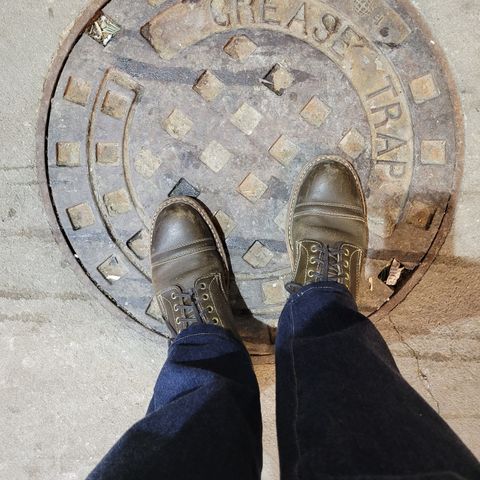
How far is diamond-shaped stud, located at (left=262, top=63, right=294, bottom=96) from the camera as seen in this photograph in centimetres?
137

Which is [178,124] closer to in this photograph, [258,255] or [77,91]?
[77,91]

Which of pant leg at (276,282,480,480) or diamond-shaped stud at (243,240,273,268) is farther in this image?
diamond-shaped stud at (243,240,273,268)

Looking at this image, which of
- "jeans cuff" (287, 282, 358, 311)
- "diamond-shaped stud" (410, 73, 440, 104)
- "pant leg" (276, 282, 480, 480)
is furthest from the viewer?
"diamond-shaped stud" (410, 73, 440, 104)

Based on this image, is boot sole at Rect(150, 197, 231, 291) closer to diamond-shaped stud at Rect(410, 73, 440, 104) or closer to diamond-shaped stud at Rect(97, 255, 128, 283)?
diamond-shaped stud at Rect(97, 255, 128, 283)

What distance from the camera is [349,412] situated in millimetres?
954

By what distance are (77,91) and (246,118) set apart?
0.49m

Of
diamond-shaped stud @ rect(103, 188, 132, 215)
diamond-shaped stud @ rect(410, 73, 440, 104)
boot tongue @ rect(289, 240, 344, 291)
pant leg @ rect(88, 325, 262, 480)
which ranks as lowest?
pant leg @ rect(88, 325, 262, 480)

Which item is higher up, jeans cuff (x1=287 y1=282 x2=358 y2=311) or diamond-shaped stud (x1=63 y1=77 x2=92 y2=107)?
diamond-shaped stud (x1=63 y1=77 x2=92 y2=107)

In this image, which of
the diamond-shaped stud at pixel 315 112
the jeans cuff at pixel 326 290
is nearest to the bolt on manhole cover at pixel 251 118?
the diamond-shaped stud at pixel 315 112

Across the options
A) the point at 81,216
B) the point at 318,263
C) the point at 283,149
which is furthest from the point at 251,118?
the point at 81,216

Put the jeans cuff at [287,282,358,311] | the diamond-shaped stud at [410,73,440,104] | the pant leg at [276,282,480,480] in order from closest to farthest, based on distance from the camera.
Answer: the pant leg at [276,282,480,480] → the jeans cuff at [287,282,358,311] → the diamond-shaped stud at [410,73,440,104]

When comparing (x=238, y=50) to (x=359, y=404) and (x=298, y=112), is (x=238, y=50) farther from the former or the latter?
(x=359, y=404)

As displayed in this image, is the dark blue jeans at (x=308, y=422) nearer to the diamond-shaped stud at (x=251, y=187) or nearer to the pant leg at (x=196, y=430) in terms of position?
the pant leg at (x=196, y=430)

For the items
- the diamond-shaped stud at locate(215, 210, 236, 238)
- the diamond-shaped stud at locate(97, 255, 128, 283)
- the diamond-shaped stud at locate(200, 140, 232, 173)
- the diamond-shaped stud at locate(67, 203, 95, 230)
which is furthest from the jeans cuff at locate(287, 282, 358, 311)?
the diamond-shaped stud at locate(67, 203, 95, 230)
